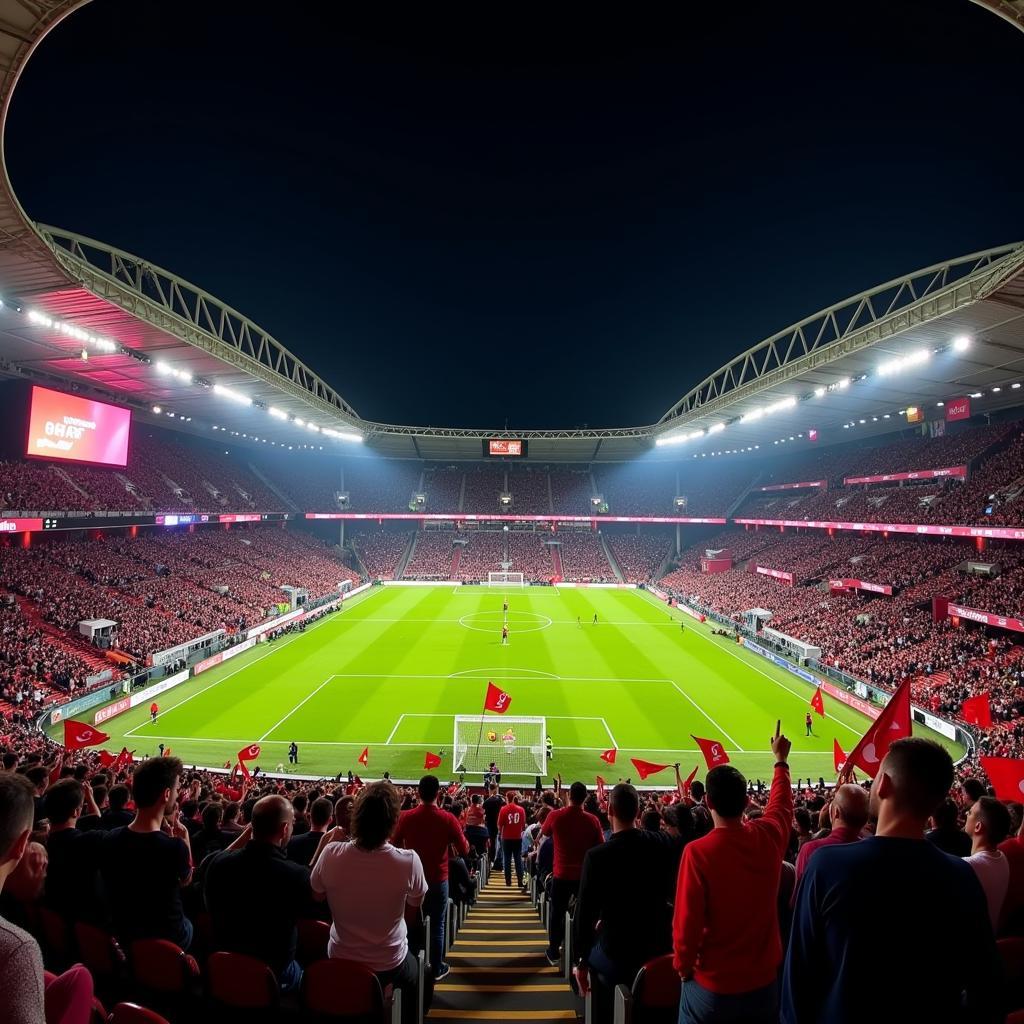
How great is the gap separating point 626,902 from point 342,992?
68.3 inches

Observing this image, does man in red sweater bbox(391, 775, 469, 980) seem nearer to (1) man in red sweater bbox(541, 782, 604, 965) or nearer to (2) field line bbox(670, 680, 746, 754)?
(1) man in red sweater bbox(541, 782, 604, 965)

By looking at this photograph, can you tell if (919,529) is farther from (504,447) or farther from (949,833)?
(504,447)

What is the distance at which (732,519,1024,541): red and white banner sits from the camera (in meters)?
30.8

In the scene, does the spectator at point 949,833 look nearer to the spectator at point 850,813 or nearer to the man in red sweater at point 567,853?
the spectator at point 850,813

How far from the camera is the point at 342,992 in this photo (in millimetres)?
3484

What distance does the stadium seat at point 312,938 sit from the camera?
4.34 metres

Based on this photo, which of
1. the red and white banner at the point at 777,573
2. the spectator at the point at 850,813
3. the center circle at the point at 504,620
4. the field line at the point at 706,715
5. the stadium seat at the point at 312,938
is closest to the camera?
the spectator at the point at 850,813

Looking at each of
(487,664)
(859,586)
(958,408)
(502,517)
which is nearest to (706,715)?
(487,664)

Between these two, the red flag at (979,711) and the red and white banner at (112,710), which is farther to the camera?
the red and white banner at (112,710)

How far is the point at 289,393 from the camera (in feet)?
146

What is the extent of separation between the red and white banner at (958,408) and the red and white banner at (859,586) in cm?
1278

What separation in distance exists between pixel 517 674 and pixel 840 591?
74.4 feet

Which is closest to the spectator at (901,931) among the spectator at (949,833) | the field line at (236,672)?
the spectator at (949,833)

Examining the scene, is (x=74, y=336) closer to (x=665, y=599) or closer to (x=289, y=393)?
(x=289, y=393)
